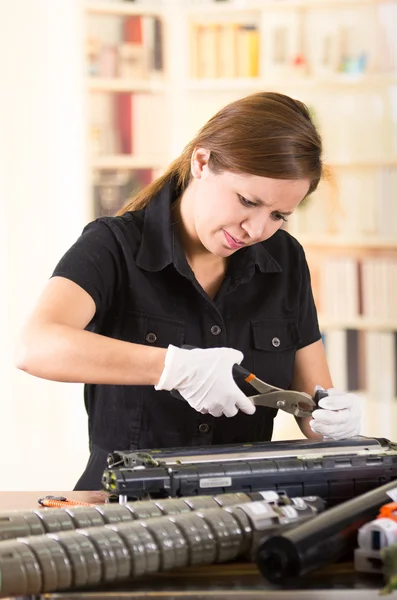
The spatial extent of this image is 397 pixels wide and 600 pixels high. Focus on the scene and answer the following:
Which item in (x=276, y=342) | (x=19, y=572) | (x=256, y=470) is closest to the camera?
(x=19, y=572)

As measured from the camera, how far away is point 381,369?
4.51 m

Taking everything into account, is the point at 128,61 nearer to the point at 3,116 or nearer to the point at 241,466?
the point at 3,116

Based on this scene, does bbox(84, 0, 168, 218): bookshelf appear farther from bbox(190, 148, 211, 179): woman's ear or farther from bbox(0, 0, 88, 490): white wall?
bbox(190, 148, 211, 179): woman's ear

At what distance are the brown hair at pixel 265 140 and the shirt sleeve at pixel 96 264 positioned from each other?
27cm

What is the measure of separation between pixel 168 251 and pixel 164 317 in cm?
14

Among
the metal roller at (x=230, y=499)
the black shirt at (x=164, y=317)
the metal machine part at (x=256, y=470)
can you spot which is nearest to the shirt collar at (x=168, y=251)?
the black shirt at (x=164, y=317)

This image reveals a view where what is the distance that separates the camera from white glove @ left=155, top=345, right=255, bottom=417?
1597 mm

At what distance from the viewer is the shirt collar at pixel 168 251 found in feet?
6.18

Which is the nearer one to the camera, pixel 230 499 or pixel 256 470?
pixel 230 499

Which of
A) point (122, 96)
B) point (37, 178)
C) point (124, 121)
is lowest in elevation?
point (37, 178)

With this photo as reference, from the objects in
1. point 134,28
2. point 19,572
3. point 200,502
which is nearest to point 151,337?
point 200,502

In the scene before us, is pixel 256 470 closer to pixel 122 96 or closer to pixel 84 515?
pixel 84 515

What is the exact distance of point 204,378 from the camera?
1.61 meters

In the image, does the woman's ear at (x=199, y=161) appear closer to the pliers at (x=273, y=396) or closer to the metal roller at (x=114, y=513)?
the pliers at (x=273, y=396)
